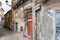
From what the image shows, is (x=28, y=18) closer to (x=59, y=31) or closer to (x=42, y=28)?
(x=42, y=28)

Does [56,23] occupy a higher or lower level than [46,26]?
higher

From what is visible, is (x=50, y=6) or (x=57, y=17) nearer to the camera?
(x=57, y=17)

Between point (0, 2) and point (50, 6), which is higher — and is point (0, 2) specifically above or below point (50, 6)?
above

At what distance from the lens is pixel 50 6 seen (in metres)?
Answer: 3.98

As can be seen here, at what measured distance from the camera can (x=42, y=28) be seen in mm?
4551

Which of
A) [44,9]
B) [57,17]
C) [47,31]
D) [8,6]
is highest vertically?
[8,6]

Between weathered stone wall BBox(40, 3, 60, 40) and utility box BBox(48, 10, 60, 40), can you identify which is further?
weathered stone wall BBox(40, 3, 60, 40)

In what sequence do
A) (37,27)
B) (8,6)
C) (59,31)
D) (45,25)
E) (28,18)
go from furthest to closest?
(8,6)
(28,18)
(37,27)
(45,25)
(59,31)

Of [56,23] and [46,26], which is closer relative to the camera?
[56,23]

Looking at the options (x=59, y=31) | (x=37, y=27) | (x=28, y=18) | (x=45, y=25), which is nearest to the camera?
(x=59, y=31)

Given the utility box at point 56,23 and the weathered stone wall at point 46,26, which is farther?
the weathered stone wall at point 46,26

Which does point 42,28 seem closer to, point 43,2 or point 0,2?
point 43,2

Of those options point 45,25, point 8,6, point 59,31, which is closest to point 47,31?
point 45,25

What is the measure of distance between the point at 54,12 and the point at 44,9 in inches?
35.5
